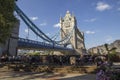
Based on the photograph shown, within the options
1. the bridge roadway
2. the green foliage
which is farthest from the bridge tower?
the green foliage

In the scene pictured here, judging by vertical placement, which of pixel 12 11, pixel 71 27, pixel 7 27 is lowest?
pixel 7 27

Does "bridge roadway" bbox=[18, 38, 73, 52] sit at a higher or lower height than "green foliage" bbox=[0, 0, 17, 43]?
higher

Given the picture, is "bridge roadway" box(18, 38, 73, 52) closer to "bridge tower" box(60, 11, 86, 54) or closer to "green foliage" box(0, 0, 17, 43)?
"bridge tower" box(60, 11, 86, 54)

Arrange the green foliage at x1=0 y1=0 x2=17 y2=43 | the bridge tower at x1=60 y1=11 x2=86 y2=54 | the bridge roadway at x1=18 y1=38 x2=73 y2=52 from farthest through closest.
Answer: the bridge tower at x1=60 y1=11 x2=86 y2=54 < the bridge roadway at x1=18 y1=38 x2=73 y2=52 < the green foliage at x1=0 y1=0 x2=17 y2=43

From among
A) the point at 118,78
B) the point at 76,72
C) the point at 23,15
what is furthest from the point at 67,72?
the point at 23,15

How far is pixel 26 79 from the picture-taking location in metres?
11.9

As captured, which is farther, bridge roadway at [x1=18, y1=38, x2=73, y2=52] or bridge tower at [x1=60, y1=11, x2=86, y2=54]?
bridge tower at [x1=60, y1=11, x2=86, y2=54]

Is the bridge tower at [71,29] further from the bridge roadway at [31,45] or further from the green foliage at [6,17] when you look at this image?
the green foliage at [6,17]

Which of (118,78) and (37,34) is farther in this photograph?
(37,34)

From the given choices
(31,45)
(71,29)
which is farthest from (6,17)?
(71,29)

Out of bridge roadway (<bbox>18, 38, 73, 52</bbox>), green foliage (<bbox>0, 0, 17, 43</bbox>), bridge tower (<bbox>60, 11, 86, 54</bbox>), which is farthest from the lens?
bridge tower (<bbox>60, 11, 86, 54</bbox>)

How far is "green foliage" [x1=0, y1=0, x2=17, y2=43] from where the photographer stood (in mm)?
14023

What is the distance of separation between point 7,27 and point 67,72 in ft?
17.0

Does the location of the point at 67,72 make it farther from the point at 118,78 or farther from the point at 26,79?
the point at 118,78
